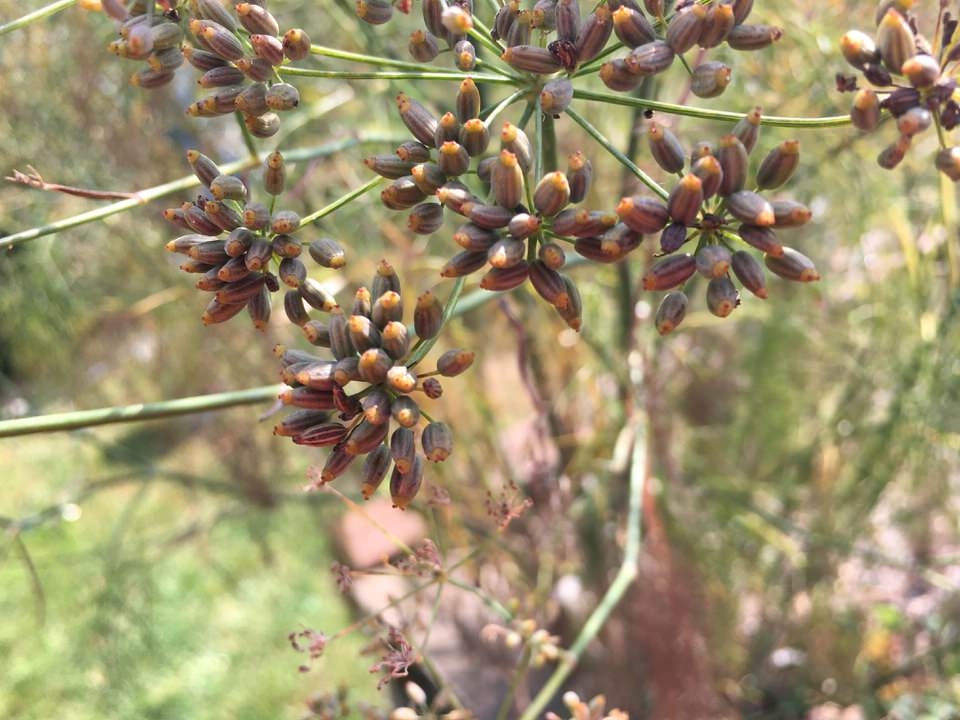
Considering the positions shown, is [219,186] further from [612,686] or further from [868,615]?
[868,615]

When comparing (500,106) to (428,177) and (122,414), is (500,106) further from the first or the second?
(122,414)

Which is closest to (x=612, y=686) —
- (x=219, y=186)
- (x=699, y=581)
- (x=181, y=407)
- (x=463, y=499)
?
(x=699, y=581)

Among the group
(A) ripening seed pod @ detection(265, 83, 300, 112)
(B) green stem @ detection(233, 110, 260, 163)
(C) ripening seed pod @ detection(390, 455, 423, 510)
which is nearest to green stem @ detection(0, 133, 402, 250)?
(B) green stem @ detection(233, 110, 260, 163)

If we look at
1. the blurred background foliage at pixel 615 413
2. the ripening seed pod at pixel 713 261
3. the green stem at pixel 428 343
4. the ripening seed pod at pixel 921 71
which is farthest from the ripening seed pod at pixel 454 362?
the blurred background foliage at pixel 615 413

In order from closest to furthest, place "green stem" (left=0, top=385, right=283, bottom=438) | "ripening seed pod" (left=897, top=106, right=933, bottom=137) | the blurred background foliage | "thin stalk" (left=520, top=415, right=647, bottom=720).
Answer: "ripening seed pod" (left=897, top=106, right=933, bottom=137) < "green stem" (left=0, top=385, right=283, bottom=438) < "thin stalk" (left=520, top=415, right=647, bottom=720) < the blurred background foliage

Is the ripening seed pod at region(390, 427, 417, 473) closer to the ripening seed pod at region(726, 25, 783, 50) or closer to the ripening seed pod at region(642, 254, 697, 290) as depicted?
the ripening seed pod at region(642, 254, 697, 290)

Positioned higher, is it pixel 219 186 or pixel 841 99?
pixel 219 186

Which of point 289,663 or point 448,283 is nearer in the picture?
point 448,283
